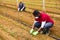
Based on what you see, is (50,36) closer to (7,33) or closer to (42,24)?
(42,24)

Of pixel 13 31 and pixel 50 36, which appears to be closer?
pixel 50 36

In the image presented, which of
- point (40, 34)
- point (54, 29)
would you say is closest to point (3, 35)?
point (40, 34)

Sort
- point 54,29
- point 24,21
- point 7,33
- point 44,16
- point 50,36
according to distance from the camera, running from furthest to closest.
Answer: point 24,21 → point 7,33 → point 54,29 → point 50,36 → point 44,16

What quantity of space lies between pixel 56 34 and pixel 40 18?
1.05m

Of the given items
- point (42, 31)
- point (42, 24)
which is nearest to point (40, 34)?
point (42, 31)

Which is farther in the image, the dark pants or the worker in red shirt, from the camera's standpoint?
the dark pants

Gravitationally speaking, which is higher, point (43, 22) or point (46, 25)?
point (43, 22)

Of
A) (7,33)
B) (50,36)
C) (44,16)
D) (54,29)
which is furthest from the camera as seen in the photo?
(7,33)

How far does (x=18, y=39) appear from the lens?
7.34 metres

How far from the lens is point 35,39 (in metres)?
7.00

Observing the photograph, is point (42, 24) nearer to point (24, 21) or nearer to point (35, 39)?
point (35, 39)

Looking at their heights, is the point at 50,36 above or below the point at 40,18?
below

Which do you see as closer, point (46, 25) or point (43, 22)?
point (43, 22)

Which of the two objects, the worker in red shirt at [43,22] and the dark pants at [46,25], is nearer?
the worker in red shirt at [43,22]
